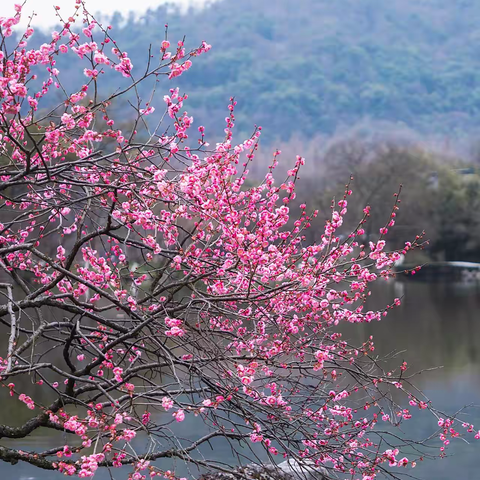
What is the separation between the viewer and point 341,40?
91.7 m

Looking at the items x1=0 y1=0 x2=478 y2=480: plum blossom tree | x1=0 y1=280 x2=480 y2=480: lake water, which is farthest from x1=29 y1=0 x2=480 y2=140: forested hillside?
x1=0 y1=0 x2=478 y2=480: plum blossom tree

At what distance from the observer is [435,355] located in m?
→ 14.0

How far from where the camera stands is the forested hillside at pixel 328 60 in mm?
72875

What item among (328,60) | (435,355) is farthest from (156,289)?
(328,60)

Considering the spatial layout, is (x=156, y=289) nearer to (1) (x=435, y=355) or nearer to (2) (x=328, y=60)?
(1) (x=435, y=355)

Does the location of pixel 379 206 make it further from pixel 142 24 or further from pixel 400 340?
pixel 142 24

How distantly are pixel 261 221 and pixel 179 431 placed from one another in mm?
4832

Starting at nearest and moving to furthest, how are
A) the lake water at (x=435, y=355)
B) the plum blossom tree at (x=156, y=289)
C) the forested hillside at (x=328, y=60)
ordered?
the plum blossom tree at (x=156, y=289)
the lake water at (x=435, y=355)
the forested hillside at (x=328, y=60)

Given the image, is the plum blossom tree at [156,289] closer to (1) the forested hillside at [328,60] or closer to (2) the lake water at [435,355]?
(2) the lake water at [435,355]

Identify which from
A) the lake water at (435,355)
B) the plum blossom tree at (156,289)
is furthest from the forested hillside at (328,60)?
the plum blossom tree at (156,289)

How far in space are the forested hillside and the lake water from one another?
43.3 m

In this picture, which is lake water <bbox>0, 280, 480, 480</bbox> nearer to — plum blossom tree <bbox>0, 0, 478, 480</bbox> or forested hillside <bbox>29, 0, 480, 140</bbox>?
plum blossom tree <bbox>0, 0, 478, 480</bbox>

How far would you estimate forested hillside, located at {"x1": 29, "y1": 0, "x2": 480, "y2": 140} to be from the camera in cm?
7288

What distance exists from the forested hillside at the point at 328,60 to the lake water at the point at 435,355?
43253mm
